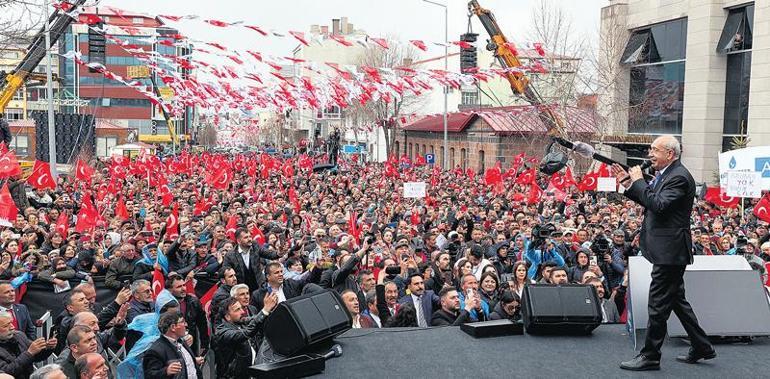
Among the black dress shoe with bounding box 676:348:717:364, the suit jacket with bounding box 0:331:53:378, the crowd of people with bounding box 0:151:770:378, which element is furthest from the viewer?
the crowd of people with bounding box 0:151:770:378

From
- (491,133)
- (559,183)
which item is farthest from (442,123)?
(559,183)

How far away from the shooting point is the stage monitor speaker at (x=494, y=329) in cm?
631

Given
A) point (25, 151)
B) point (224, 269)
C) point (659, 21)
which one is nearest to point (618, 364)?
point (224, 269)

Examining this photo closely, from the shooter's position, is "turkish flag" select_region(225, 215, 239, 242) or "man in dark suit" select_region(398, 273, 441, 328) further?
"turkish flag" select_region(225, 215, 239, 242)

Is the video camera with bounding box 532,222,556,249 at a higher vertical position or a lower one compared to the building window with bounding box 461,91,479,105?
lower

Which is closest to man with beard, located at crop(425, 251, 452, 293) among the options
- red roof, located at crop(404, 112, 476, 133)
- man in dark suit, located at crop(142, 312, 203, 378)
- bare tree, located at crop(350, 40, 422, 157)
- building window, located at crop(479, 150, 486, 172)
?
man in dark suit, located at crop(142, 312, 203, 378)

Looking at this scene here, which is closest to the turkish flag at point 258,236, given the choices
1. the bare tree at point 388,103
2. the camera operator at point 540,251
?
the camera operator at point 540,251

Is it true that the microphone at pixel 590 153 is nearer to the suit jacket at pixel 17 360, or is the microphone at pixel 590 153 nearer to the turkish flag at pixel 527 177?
the suit jacket at pixel 17 360

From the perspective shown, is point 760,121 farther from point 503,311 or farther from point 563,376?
point 563,376

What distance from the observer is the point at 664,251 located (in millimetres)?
5336

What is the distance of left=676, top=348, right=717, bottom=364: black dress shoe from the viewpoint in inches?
214

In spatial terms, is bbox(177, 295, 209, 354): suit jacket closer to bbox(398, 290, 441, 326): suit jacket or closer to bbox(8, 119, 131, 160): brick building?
bbox(398, 290, 441, 326): suit jacket

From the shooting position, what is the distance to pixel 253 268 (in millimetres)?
10297

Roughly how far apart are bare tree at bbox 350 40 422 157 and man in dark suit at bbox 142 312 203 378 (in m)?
51.4
